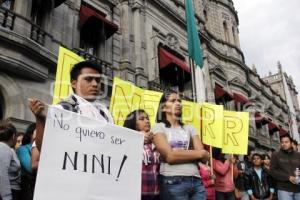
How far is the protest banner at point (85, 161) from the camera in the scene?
192cm

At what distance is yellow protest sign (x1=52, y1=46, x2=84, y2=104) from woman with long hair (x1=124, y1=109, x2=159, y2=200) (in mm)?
2049

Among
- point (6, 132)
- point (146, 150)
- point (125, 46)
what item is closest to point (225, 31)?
point (125, 46)

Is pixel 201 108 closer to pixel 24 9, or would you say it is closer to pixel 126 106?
pixel 126 106

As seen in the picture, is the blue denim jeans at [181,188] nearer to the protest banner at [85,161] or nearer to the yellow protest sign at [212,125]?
the protest banner at [85,161]

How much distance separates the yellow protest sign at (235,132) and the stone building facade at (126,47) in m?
4.39

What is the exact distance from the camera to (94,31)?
1119 centimetres

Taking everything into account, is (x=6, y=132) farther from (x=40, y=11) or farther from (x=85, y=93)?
(x=40, y=11)

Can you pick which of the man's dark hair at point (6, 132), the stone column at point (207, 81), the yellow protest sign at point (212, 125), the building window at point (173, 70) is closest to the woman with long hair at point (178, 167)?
the man's dark hair at point (6, 132)

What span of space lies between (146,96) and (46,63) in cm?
292

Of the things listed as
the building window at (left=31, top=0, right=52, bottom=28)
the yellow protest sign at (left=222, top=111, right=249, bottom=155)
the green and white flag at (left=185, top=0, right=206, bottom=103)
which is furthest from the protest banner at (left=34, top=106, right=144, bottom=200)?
the building window at (left=31, top=0, right=52, bottom=28)

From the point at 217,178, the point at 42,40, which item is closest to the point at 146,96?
the point at 217,178

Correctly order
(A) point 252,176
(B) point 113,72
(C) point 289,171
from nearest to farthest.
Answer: (C) point 289,171, (A) point 252,176, (B) point 113,72

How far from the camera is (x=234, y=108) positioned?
19266 millimetres

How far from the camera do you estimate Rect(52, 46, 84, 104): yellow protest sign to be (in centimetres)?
514
